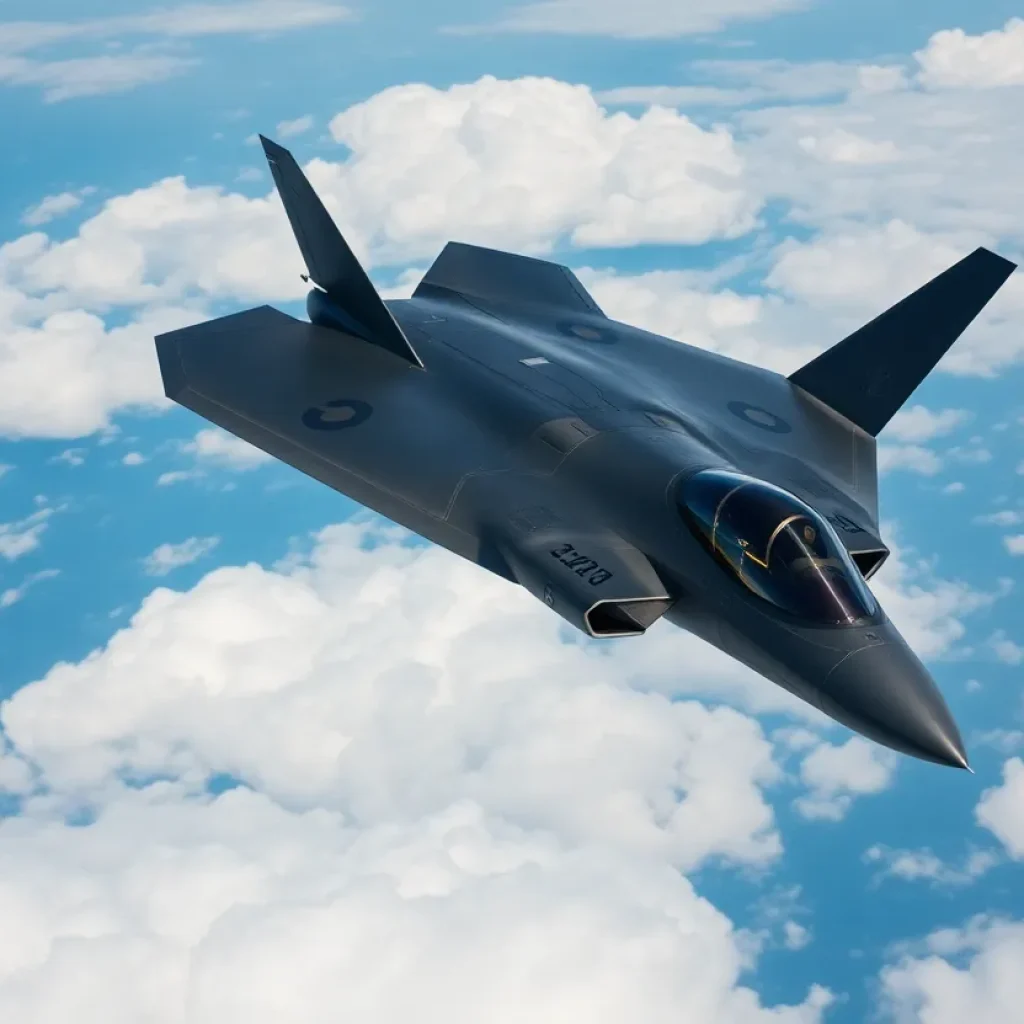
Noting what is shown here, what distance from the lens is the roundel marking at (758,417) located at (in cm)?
1831

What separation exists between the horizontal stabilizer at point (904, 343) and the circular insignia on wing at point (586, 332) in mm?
3887

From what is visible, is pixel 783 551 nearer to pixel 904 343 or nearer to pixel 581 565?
pixel 581 565

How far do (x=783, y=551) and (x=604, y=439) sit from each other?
13.1 feet

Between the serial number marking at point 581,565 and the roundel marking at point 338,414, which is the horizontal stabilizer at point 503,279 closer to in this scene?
the roundel marking at point 338,414

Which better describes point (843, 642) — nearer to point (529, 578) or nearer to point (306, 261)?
point (529, 578)

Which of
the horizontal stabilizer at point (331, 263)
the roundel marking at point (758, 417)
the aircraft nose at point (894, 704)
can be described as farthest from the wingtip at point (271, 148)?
the aircraft nose at point (894, 704)

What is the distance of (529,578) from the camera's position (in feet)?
47.0

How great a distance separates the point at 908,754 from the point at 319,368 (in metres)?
11.4

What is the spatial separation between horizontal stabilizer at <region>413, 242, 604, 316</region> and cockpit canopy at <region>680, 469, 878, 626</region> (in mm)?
9475

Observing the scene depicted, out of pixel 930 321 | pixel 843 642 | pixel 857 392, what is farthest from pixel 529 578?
pixel 930 321

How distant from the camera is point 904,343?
18.8 meters

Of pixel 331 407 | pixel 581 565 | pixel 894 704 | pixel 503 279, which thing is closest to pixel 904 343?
pixel 503 279

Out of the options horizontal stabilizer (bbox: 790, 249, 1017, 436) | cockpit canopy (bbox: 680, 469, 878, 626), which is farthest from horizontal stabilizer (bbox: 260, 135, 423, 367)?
cockpit canopy (bbox: 680, 469, 878, 626)

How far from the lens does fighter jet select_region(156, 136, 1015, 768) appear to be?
42.2 feet
